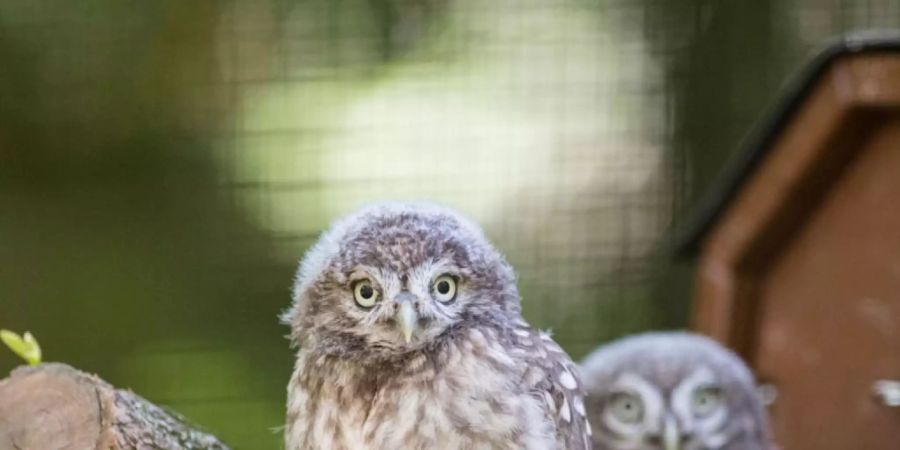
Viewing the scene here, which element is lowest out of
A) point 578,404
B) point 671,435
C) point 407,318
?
point 671,435

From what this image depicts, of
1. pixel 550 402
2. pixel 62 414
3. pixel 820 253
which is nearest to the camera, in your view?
pixel 62 414

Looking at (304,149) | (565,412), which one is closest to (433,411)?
(565,412)

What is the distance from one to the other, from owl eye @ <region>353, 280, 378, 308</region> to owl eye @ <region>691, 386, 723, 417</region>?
839 mm

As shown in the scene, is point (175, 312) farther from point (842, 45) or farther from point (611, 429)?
point (842, 45)

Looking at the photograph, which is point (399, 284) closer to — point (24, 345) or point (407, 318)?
point (407, 318)

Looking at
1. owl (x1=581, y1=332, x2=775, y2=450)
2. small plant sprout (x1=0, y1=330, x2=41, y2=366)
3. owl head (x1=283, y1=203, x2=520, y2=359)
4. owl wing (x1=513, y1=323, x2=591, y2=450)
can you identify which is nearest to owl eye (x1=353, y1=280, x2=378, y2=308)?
owl head (x1=283, y1=203, x2=520, y2=359)

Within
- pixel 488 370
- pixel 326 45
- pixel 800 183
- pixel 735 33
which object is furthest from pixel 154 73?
pixel 488 370

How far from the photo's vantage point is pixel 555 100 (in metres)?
2.44

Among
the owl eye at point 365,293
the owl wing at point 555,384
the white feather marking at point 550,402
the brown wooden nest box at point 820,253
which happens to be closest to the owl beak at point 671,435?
the brown wooden nest box at point 820,253

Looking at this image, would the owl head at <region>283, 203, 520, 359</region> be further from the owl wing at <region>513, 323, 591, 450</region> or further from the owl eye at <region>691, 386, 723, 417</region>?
the owl eye at <region>691, 386, 723, 417</region>

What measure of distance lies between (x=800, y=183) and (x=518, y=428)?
0.85 m

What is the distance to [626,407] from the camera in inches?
74.0

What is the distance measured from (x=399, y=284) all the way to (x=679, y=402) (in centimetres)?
84

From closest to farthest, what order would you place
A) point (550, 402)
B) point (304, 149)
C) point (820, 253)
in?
point (550, 402), point (820, 253), point (304, 149)
